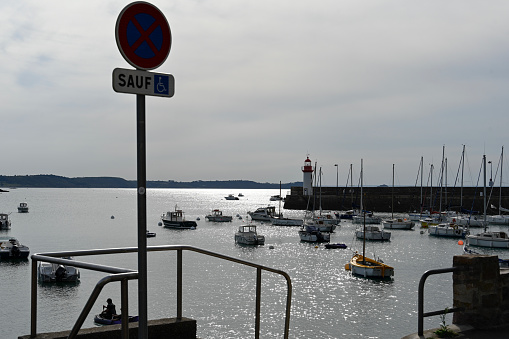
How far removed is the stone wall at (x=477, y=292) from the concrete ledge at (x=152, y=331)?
3.81m

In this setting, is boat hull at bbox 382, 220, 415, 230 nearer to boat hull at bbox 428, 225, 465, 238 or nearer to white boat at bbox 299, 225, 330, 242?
boat hull at bbox 428, 225, 465, 238

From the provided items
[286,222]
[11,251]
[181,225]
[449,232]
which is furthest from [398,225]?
[11,251]

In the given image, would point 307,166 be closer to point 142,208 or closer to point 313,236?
point 313,236

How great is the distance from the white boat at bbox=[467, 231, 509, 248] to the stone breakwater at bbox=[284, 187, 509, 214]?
4247cm

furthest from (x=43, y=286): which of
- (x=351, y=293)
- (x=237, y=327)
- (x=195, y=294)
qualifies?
(x=351, y=293)

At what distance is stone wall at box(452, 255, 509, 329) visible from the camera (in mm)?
6910

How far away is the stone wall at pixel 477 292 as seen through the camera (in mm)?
6910

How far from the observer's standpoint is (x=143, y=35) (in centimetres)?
388

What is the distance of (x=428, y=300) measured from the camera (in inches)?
1268

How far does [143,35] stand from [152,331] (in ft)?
10.3

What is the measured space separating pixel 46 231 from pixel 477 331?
85642 mm

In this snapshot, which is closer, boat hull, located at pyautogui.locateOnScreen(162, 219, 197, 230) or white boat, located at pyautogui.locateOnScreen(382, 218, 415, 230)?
white boat, located at pyautogui.locateOnScreen(382, 218, 415, 230)

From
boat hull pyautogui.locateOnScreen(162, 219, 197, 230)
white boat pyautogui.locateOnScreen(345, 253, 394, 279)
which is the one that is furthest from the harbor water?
boat hull pyautogui.locateOnScreen(162, 219, 197, 230)

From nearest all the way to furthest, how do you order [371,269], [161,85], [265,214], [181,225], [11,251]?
[161,85], [371,269], [11,251], [181,225], [265,214]
